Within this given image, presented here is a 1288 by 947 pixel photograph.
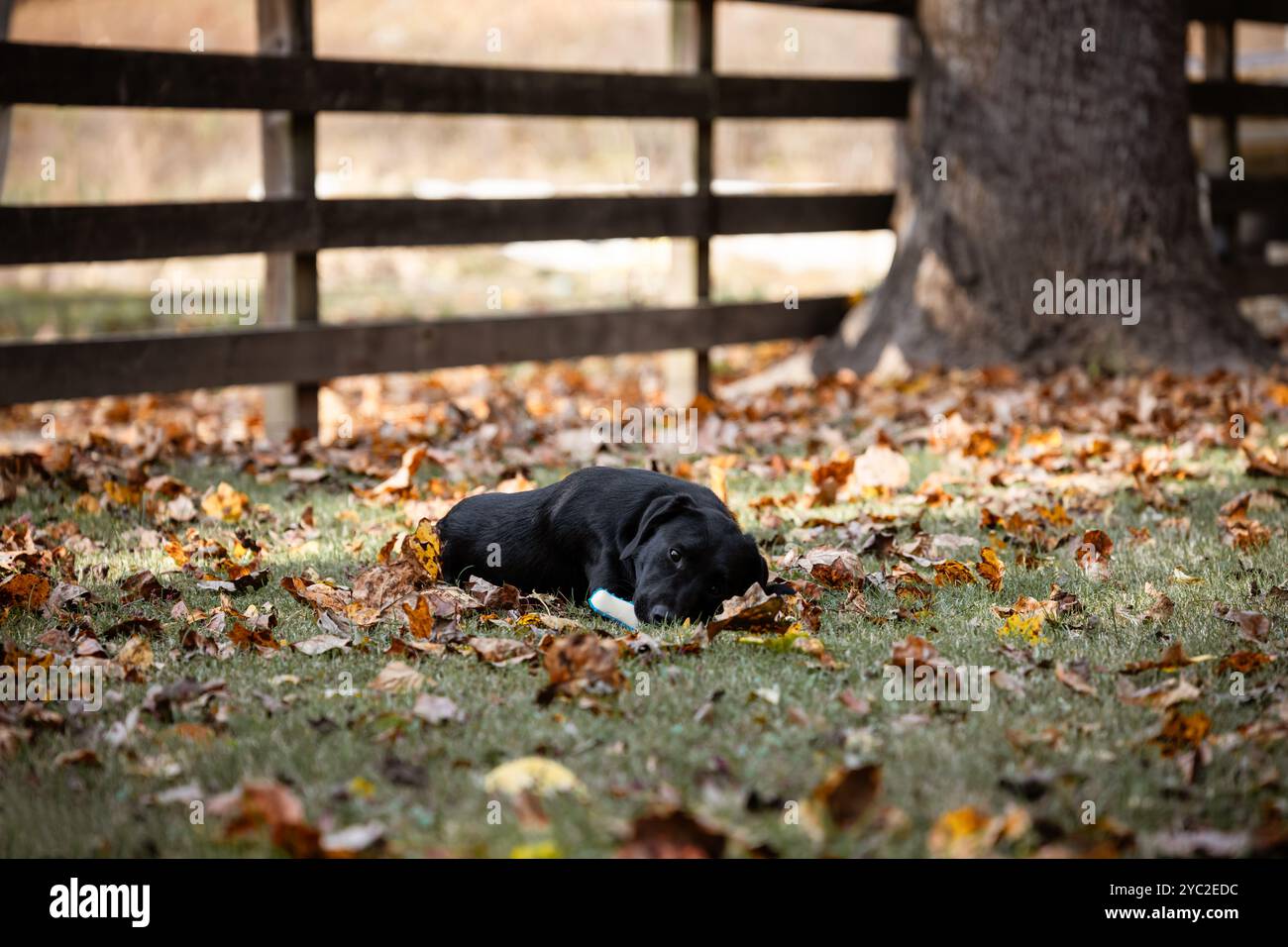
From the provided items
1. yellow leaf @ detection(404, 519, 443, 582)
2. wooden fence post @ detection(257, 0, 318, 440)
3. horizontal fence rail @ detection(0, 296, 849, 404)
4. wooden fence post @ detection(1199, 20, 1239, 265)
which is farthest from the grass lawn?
wooden fence post @ detection(1199, 20, 1239, 265)

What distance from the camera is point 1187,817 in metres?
2.48

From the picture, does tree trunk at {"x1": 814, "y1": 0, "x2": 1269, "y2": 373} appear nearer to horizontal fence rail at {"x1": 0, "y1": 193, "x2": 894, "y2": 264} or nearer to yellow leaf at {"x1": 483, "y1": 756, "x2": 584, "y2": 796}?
horizontal fence rail at {"x1": 0, "y1": 193, "x2": 894, "y2": 264}

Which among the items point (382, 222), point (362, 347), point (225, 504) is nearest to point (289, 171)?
point (382, 222)

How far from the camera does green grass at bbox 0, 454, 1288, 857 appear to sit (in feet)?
8.13

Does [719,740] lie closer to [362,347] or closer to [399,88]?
[362,347]

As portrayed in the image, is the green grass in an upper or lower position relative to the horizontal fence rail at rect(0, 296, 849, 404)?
lower

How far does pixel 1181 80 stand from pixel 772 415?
3516 mm

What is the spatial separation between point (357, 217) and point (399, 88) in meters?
0.75

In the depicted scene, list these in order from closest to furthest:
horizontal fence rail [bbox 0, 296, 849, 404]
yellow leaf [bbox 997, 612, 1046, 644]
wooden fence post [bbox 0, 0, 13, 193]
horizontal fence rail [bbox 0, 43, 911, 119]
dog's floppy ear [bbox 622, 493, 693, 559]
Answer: yellow leaf [bbox 997, 612, 1046, 644] < dog's floppy ear [bbox 622, 493, 693, 559] < horizontal fence rail [bbox 0, 43, 911, 119] < horizontal fence rail [bbox 0, 296, 849, 404] < wooden fence post [bbox 0, 0, 13, 193]

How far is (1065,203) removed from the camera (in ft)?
26.7

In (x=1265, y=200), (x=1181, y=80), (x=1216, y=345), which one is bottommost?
(x=1216, y=345)

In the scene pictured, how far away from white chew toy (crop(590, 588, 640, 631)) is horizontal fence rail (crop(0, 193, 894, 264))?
3583mm
